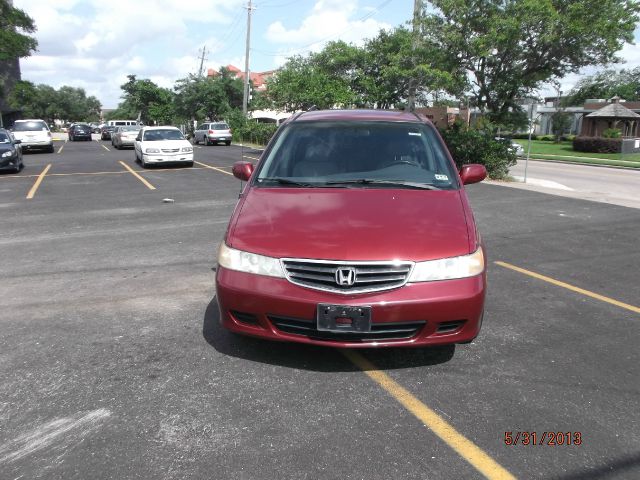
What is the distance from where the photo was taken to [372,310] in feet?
10.3

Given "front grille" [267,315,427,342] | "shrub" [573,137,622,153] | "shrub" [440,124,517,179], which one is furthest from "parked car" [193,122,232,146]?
"front grille" [267,315,427,342]

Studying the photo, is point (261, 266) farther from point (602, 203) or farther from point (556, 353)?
point (602, 203)

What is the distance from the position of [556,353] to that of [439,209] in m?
1.42

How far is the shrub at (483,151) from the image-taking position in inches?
649

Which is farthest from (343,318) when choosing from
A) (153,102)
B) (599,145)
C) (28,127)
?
(153,102)

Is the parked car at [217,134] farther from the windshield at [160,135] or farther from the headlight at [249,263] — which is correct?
the headlight at [249,263]

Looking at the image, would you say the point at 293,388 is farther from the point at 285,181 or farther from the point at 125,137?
the point at 125,137

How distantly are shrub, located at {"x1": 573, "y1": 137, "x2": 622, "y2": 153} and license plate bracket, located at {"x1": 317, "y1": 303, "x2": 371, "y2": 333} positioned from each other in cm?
4046

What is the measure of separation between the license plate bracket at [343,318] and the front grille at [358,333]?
0.04 meters

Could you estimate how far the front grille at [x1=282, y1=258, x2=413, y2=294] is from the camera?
10.4 feet

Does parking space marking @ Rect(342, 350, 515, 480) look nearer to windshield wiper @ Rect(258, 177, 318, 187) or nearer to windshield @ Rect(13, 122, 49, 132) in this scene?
windshield wiper @ Rect(258, 177, 318, 187)

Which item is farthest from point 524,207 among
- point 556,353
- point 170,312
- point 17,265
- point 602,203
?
point 17,265

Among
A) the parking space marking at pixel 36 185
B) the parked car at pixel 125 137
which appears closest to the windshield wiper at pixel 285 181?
the parking space marking at pixel 36 185

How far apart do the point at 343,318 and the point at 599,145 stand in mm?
40843
